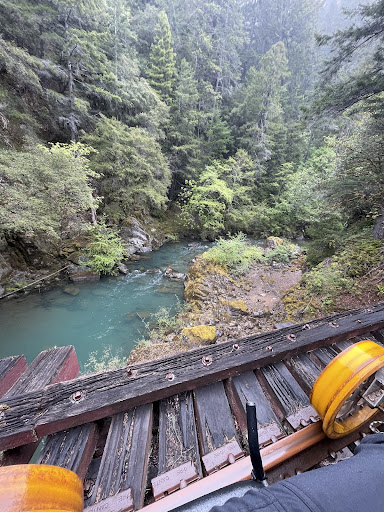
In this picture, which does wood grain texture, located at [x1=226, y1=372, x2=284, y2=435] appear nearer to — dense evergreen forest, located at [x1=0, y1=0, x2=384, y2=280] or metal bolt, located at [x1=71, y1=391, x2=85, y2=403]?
metal bolt, located at [x1=71, y1=391, x2=85, y2=403]

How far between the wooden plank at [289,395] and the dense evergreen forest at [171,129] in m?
4.89

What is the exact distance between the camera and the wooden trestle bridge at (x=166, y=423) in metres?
0.82

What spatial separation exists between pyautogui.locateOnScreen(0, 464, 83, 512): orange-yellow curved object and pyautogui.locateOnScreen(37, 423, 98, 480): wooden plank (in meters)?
0.22

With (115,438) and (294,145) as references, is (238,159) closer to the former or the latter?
(294,145)

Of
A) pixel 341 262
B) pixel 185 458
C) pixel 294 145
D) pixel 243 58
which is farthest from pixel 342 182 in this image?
pixel 243 58

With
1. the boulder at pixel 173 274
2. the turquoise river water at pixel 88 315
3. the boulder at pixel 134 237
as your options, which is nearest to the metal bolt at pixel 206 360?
the turquoise river water at pixel 88 315

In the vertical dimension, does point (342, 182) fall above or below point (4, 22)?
below

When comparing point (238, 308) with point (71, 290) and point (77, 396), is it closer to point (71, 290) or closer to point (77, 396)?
point (77, 396)

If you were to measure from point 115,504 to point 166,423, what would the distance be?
12.9 inches

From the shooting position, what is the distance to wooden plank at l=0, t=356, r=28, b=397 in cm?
123

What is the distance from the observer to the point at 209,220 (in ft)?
49.4

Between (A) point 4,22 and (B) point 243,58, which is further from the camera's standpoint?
(B) point 243,58

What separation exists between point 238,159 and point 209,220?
5.72 meters

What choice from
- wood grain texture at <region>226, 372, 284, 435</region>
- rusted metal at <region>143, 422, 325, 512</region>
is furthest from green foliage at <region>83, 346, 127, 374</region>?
rusted metal at <region>143, 422, 325, 512</region>
